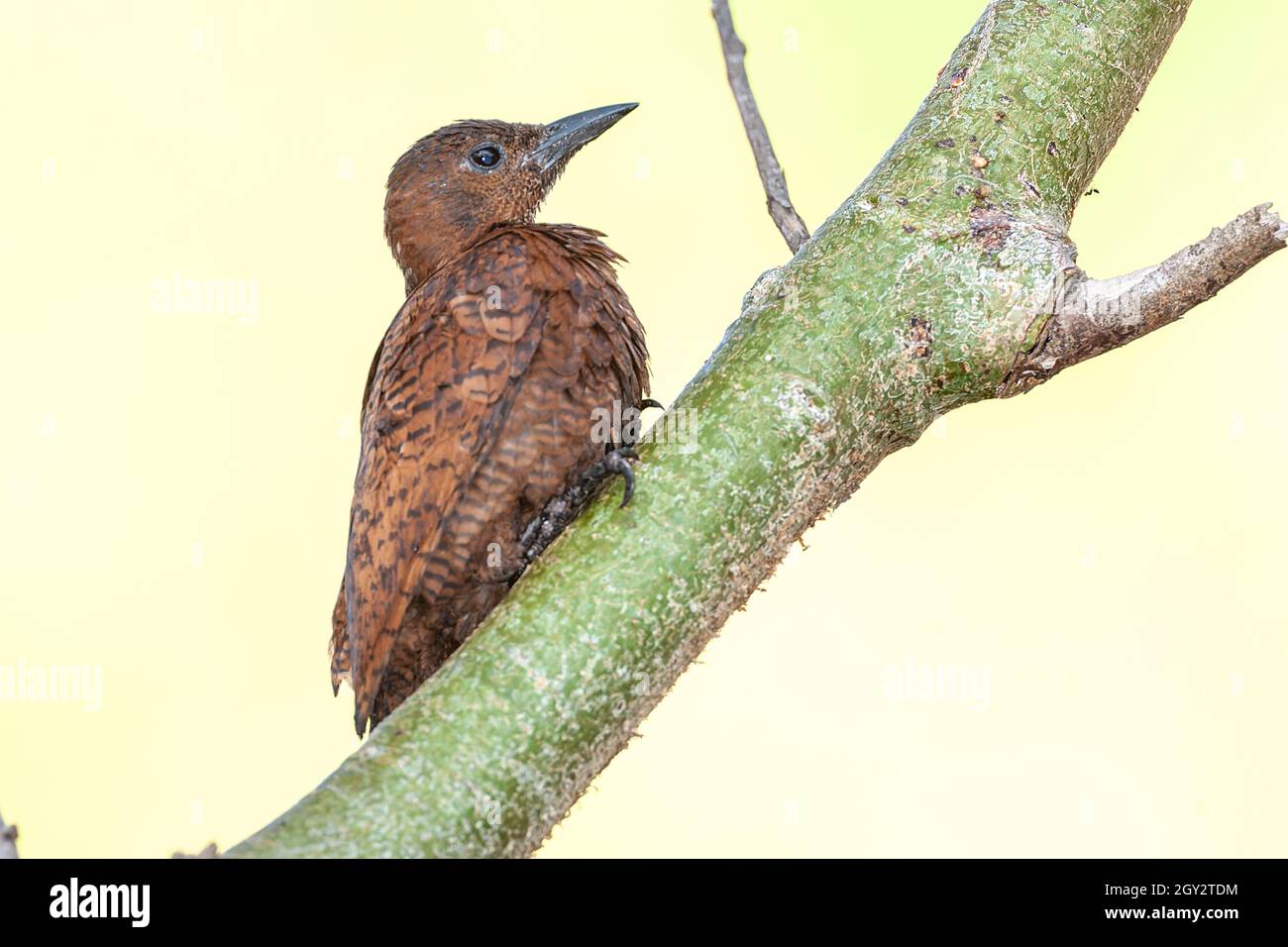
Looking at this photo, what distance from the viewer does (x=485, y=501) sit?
3098 millimetres

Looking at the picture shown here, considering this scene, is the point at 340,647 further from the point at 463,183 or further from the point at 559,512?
the point at 463,183

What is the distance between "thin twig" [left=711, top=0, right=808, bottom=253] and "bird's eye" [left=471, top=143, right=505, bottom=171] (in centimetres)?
137

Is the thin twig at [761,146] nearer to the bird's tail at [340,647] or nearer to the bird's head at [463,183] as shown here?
the bird's head at [463,183]

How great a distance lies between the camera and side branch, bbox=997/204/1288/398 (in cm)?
241

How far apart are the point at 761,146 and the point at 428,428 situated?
1.04m

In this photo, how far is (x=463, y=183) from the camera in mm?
4180

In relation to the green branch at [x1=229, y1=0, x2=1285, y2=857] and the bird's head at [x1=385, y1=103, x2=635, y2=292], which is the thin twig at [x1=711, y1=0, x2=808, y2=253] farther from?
the bird's head at [x1=385, y1=103, x2=635, y2=292]

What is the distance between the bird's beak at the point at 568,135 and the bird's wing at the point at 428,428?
108 centimetres

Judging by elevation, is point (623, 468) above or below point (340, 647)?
above

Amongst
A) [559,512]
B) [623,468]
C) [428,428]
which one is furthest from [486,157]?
[623,468]

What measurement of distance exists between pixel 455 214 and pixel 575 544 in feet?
6.72

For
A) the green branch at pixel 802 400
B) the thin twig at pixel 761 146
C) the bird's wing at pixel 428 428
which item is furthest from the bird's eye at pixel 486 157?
the green branch at pixel 802 400

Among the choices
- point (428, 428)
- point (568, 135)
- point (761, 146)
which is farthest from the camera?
point (568, 135)

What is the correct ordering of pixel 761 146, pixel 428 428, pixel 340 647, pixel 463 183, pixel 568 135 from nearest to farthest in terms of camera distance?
pixel 761 146, pixel 428 428, pixel 340 647, pixel 463 183, pixel 568 135
